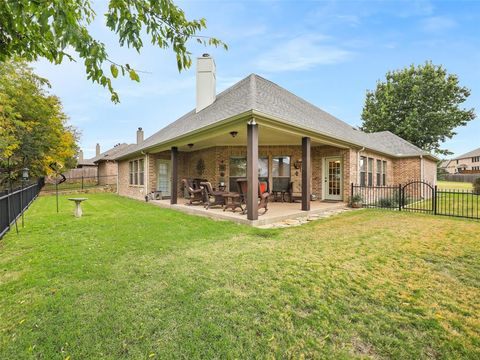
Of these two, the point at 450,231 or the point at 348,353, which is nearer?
the point at 348,353

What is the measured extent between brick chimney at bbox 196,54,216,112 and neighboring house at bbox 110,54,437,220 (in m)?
0.04

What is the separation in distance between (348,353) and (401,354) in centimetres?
42

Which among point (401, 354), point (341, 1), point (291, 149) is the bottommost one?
point (401, 354)

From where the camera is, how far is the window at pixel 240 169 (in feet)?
39.3

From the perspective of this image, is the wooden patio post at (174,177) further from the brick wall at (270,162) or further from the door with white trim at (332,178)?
the door with white trim at (332,178)

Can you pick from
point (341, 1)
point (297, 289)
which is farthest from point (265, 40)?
point (297, 289)

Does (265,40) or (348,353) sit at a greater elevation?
(265,40)

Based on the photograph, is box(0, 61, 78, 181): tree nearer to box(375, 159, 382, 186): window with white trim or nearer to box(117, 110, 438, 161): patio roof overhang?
box(117, 110, 438, 161): patio roof overhang

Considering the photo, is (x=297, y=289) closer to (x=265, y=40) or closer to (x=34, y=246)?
(x=34, y=246)

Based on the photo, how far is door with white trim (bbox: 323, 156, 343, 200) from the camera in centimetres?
1152

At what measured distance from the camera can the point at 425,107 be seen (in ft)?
82.5

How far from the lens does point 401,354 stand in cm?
191

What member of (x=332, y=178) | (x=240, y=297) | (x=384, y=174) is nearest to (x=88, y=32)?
(x=240, y=297)

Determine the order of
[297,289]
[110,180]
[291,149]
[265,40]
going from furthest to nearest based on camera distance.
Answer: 1. [110,180]
2. [291,149]
3. [265,40]
4. [297,289]
